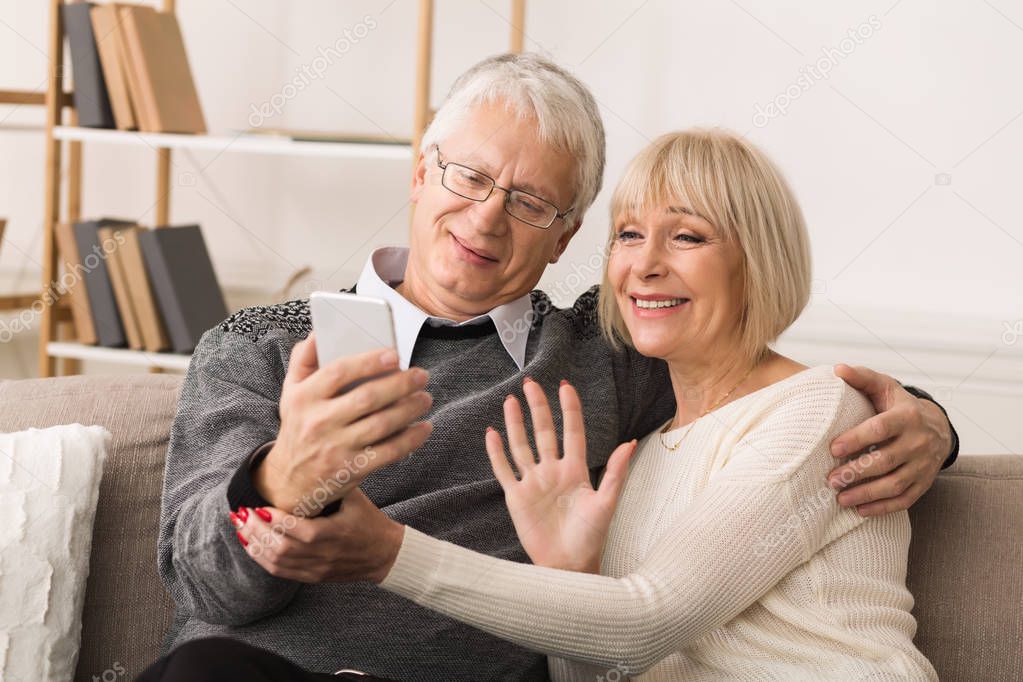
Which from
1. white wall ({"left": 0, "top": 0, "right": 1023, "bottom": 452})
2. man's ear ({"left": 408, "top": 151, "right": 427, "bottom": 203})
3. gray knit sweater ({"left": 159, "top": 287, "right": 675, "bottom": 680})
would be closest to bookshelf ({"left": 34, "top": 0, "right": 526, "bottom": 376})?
white wall ({"left": 0, "top": 0, "right": 1023, "bottom": 452})

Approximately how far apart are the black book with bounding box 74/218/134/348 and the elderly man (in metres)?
1.34

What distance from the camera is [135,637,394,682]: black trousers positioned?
104cm

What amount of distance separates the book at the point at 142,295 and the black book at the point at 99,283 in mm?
44

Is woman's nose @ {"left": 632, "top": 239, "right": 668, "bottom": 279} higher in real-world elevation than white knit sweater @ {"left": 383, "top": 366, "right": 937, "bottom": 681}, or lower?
higher

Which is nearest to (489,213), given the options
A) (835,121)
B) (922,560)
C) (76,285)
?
(922,560)

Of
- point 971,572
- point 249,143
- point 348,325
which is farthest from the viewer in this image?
point 249,143

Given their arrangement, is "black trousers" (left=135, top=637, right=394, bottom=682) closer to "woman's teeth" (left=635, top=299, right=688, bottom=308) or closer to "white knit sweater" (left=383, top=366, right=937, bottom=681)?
"white knit sweater" (left=383, top=366, right=937, bottom=681)

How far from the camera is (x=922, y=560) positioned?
151 cm

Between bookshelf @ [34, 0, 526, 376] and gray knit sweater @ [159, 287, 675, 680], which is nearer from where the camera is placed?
gray knit sweater @ [159, 287, 675, 680]

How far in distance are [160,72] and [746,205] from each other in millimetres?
1786

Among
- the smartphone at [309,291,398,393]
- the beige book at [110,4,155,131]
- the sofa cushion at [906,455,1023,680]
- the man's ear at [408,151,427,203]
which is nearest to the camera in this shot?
the smartphone at [309,291,398,393]

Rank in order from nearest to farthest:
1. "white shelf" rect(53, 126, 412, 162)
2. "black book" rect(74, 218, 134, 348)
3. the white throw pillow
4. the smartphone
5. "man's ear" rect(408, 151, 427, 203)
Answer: the smartphone, the white throw pillow, "man's ear" rect(408, 151, 427, 203), "white shelf" rect(53, 126, 412, 162), "black book" rect(74, 218, 134, 348)

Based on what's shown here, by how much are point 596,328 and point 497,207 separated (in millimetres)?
265

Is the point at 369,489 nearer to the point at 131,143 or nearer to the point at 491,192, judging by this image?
the point at 491,192
